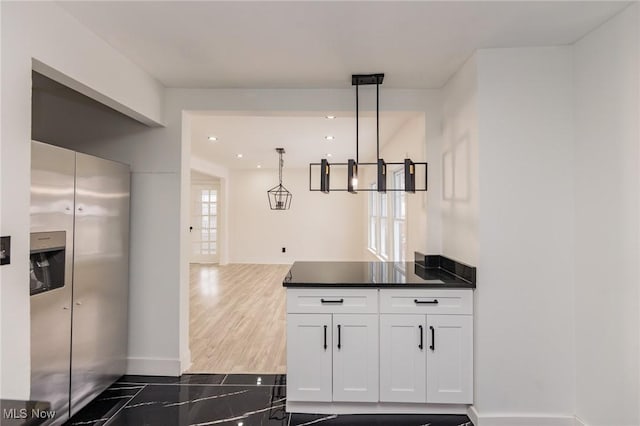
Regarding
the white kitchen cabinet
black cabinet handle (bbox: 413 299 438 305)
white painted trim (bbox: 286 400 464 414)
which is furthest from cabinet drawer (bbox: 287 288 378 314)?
white painted trim (bbox: 286 400 464 414)

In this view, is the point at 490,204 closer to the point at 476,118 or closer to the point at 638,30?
the point at 476,118

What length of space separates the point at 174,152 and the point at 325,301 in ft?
5.91

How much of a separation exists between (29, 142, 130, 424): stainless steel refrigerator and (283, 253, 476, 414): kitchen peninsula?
1384 millimetres

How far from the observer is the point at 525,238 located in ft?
7.18

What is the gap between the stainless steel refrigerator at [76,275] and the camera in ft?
6.29

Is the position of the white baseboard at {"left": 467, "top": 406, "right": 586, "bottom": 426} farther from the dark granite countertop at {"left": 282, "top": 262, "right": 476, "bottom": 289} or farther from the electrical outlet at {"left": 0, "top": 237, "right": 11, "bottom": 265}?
the electrical outlet at {"left": 0, "top": 237, "right": 11, "bottom": 265}

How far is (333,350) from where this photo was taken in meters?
2.29

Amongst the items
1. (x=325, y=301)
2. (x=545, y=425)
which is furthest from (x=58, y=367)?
(x=545, y=425)

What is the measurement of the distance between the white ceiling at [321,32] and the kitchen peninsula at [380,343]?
4.92ft

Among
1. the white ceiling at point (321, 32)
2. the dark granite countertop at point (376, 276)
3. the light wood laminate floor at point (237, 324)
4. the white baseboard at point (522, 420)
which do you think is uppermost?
the white ceiling at point (321, 32)

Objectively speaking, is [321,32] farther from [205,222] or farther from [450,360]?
[205,222]

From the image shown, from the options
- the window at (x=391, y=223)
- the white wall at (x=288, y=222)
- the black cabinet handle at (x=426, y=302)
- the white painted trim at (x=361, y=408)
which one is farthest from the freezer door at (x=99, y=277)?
the white wall at (x=288, y=222)

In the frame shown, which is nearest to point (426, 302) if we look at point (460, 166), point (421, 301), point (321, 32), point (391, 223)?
point (421, 301)

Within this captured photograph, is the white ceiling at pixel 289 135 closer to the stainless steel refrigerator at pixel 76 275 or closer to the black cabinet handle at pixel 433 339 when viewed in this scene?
the stainless steel refrigerator at pixel 76 275
